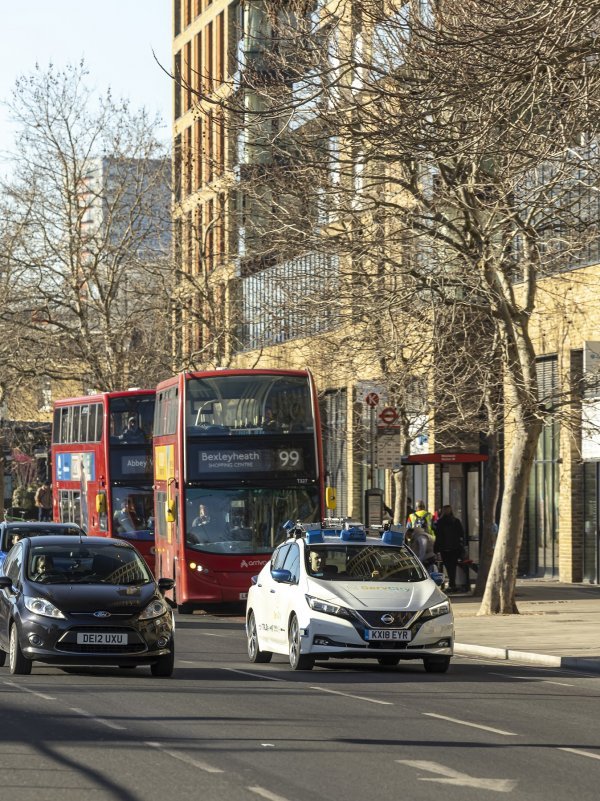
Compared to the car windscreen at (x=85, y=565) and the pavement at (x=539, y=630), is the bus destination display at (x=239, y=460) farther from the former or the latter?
the car windscreen at (x=85, y=565)

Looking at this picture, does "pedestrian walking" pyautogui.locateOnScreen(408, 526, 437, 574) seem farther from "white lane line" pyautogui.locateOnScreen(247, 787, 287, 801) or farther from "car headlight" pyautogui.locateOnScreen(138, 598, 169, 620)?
"white lane line" pyautogui.locateOnScreen(247, 787, 287, 801)

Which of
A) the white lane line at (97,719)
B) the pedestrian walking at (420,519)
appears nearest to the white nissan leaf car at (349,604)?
the white lane line at (97,719)

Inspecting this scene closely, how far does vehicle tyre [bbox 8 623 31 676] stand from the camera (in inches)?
731

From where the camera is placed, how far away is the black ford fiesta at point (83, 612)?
18.1 meters

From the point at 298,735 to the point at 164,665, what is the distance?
5.60 m

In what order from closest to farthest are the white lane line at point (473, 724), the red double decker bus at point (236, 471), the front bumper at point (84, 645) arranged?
the white lane line at point (473, 724) < the front bumper at point (84, 645) < the red double decker bus at point (236, 471)

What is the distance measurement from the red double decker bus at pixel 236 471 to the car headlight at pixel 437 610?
36.3ft

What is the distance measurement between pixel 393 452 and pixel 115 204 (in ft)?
73.5

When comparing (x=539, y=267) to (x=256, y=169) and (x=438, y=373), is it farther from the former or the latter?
(x=256, y=169)

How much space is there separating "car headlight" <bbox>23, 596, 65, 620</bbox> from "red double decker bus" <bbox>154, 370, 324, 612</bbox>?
11.7 m

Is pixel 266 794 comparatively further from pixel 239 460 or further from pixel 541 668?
pixel 239 460

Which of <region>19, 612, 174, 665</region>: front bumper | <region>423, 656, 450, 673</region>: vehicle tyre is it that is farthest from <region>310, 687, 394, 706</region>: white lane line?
<region>423, 656, 450, 673</region>: vehicle tyre

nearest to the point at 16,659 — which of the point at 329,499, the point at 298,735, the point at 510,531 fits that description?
the point at 298,735

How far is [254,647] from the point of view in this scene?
69.8 feet
